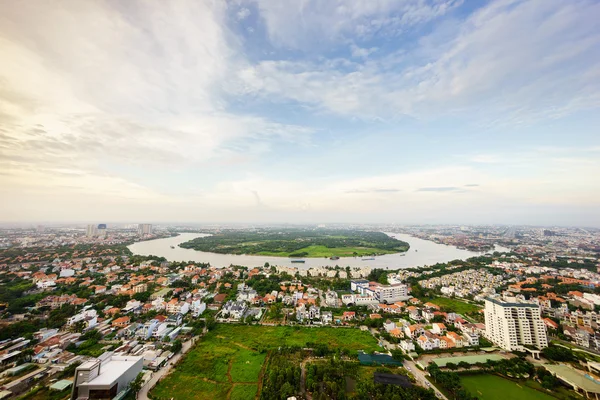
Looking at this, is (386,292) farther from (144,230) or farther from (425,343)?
(144,230)

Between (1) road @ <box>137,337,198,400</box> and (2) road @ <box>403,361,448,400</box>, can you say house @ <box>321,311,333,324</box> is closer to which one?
(2) road @ <box>403,361,448,400</box>

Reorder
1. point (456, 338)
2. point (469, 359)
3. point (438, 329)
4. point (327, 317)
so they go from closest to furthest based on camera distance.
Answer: point (469, 359)
point (456, 338)
point (438, 329)
point (327, 317)

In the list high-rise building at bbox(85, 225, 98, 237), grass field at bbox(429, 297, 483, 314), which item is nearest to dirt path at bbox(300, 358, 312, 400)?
grass field at bbox(429, 297, 483, 314)

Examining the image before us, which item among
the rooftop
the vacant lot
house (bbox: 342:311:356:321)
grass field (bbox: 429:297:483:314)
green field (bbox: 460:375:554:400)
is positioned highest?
the rooftop

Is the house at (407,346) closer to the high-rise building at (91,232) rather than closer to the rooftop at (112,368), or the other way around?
the rooftop at (112,368)

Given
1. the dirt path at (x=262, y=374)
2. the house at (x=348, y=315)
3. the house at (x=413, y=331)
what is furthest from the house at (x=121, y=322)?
the house at (x=413, y=331)

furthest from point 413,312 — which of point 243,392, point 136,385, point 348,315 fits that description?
point 136,385
